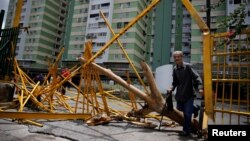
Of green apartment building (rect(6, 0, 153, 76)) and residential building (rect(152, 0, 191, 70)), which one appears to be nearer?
green apartment building (rect(6, 0, 153, 76))

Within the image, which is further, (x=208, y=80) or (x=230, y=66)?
(x=230, y=66)

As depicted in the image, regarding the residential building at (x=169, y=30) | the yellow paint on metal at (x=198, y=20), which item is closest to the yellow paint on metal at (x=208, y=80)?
the yellow paint on metal at (x=198, y=20)

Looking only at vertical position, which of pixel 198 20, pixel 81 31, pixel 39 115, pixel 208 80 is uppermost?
pixel 81 31

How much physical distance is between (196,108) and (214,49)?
4.80ft

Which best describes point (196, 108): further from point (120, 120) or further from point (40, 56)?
point (40, 56)

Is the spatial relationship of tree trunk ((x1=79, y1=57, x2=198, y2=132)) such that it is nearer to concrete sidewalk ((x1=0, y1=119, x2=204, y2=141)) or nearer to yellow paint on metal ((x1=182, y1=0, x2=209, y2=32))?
concrete sidewalk ((x1=0, y1=119, x2=204, y2=141))

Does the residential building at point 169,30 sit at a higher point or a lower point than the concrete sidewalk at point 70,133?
higher

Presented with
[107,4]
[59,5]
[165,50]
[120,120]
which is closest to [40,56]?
[59,5]

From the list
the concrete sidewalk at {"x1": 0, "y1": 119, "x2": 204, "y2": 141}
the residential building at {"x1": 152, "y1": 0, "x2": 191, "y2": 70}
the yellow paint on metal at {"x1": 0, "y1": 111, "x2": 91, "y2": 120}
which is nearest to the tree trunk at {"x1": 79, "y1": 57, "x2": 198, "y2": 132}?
the concrete sidewalk at {"x1": 0, "y1": 119, "x2": 204, "y2": 141}

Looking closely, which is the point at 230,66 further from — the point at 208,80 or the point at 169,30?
the point at 169,30

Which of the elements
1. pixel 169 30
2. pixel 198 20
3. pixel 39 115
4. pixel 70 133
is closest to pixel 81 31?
pixel 169 30

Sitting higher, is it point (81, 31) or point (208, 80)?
point (81, 31)

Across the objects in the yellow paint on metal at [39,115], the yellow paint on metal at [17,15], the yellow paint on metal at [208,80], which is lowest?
the yellow paint on metal at [39,115]

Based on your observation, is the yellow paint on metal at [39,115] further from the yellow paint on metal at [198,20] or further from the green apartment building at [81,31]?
the green apartment building at [81,31]
